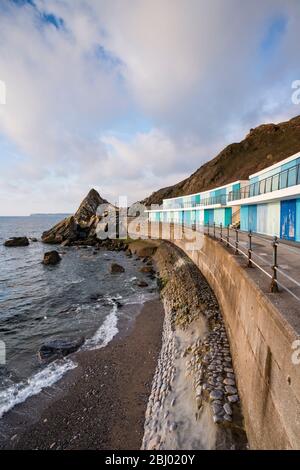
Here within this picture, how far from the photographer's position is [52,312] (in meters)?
16.8

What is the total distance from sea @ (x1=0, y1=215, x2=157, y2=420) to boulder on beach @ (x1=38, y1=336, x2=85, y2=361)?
0.32 meters

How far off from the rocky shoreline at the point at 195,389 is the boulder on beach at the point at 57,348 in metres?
4.45

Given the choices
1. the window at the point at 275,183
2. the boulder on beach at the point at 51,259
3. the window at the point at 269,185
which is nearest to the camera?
the window at the point at 275,183

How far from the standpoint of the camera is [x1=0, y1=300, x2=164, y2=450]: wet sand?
271 inches

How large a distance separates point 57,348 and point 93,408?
4607 mm

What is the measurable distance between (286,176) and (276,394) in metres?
13.5

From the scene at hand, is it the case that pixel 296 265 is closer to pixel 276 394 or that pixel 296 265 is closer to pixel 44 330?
pixel 276 394

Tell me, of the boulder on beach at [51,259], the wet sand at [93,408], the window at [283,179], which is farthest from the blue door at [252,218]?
the boulder on beach at [51,259]

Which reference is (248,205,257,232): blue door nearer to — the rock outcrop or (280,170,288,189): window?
(280,170,288,189): window

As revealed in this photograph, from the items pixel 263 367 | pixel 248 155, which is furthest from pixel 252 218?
pixel 248 155

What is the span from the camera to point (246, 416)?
568 cm

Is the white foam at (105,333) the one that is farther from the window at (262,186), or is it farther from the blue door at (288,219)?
the window at (262,186)

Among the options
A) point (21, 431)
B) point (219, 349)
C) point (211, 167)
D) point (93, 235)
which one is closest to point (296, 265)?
point (219, 349)

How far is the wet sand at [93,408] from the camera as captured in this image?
22.6 feet
